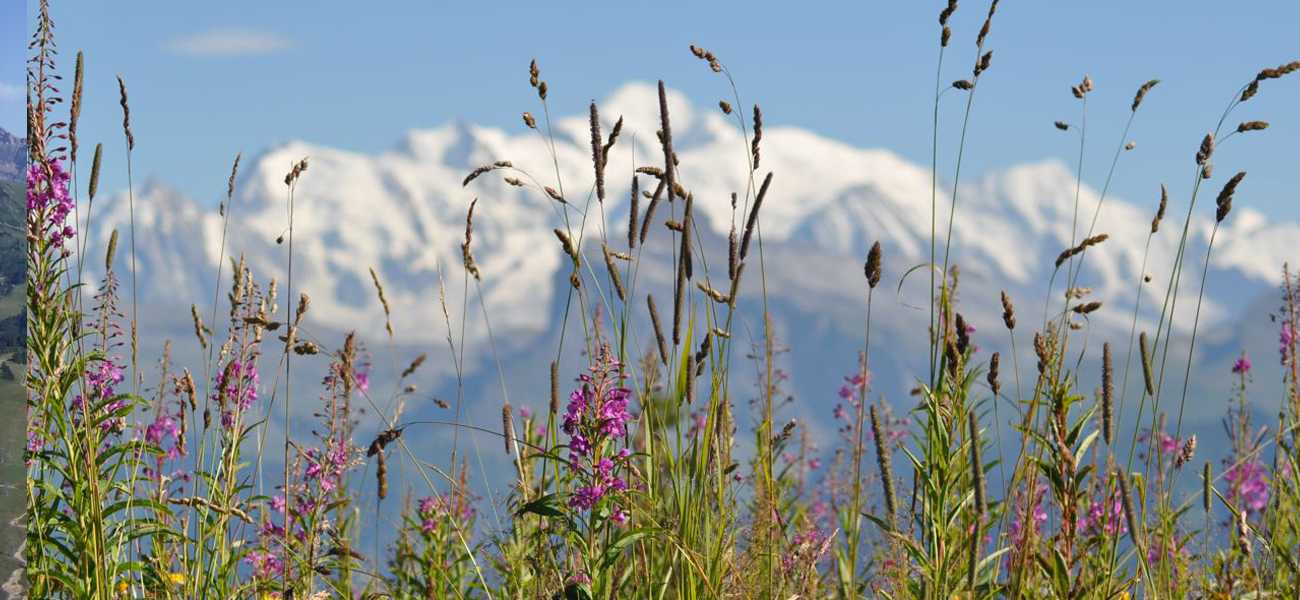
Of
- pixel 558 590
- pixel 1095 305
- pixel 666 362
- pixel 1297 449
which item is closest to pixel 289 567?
pixel 558 590

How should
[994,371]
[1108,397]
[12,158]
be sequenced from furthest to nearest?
[12,158], [1108,397], [994,371]

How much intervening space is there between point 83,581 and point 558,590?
1.37 meters

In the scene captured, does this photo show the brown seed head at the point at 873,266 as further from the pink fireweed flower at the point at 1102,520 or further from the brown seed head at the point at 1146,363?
the pink fireweed flower at the point at 1102,520

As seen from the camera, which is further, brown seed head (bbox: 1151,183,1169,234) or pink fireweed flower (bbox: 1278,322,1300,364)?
pink fireweed flower (bbox: 1278,322,1300,364)

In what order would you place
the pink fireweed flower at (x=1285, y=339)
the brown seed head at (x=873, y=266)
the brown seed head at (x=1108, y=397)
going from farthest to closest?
1. the pink fireweed flower at (x=1285, y=339)
2. the brown seed head at (x=1108, y=397)
3. the brown seed head at (x=873, y=266)

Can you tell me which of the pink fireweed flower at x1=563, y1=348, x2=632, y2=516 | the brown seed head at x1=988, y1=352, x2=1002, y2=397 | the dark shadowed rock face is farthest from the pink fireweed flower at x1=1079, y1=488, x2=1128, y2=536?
the dark shadowed rock face

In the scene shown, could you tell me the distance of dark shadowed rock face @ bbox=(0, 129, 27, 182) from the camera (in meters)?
3.28

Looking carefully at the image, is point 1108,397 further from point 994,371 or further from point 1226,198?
point 1226,198

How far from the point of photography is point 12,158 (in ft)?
10.9

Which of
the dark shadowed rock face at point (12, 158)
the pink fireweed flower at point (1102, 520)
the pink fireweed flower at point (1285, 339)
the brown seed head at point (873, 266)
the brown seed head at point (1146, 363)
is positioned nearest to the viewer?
the brown seed head at point (873, 266)

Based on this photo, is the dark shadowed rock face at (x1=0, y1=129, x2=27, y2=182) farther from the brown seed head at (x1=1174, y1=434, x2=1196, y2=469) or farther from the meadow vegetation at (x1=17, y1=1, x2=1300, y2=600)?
the brown seed head at (x1=1174, y1=434, x2=1196, y2=469)

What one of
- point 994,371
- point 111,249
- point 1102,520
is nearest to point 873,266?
point 994,371

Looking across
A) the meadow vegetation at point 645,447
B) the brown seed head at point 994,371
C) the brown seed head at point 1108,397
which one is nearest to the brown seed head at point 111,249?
the meadow vegetation at point 645,447

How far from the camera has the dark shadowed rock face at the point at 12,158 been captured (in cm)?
328
